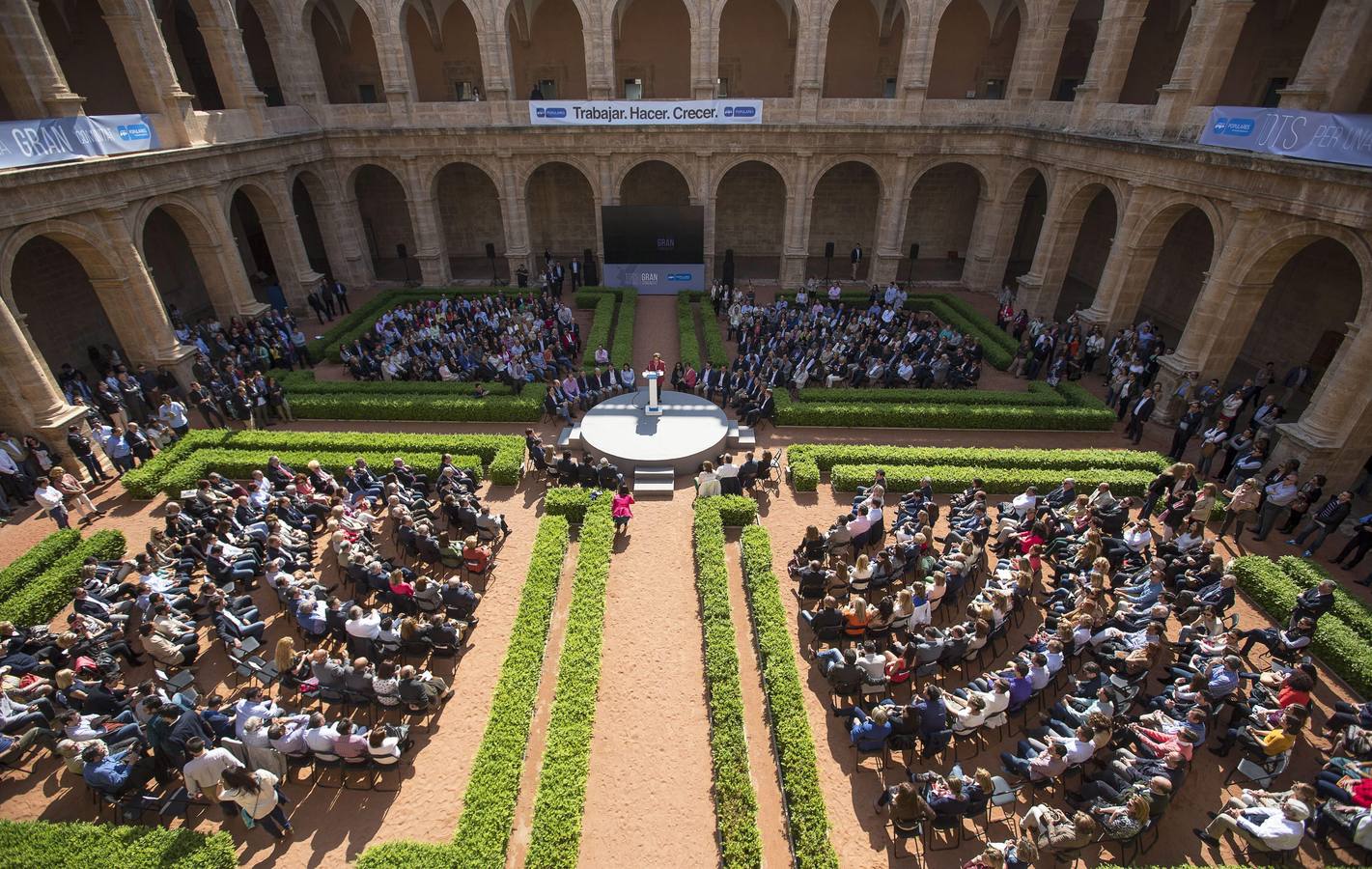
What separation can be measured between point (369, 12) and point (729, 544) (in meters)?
25.4

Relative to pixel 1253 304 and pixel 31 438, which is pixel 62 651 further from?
pixel 1253 304

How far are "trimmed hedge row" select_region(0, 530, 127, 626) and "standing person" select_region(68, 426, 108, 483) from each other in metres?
3.59

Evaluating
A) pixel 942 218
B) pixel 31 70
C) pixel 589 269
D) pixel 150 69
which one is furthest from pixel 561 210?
pixel 31 70

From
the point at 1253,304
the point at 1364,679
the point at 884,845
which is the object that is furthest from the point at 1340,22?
the point at 884,845

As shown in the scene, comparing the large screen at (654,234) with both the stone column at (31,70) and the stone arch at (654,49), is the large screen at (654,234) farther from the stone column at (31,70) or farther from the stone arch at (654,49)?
the stone column at (31,70)

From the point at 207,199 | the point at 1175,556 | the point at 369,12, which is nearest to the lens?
the point at 1175,556

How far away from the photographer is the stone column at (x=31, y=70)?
629 inches

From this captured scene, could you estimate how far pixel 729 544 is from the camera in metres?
14.7

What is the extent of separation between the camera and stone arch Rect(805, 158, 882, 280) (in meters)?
33.8

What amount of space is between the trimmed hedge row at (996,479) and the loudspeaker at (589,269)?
18.2 m

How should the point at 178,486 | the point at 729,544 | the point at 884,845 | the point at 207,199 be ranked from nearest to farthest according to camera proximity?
the point at 884,845
the point at 729,544
the point at 178,486
the point at 207,199

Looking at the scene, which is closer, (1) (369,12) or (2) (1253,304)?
(2) (1253,304)

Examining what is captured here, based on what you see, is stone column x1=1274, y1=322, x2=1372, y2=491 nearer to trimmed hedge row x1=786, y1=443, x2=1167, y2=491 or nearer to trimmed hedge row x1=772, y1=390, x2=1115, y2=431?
trimmed hedge row x1=786, y1=443, x2=1167, y2=491

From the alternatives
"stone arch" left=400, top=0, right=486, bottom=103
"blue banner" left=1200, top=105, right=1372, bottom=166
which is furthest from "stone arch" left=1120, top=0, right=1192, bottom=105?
"stone arch" left=400, top=0, right=486, bottom=103
